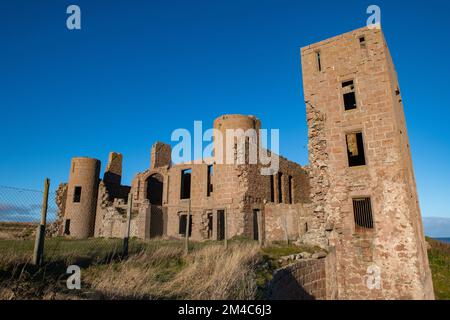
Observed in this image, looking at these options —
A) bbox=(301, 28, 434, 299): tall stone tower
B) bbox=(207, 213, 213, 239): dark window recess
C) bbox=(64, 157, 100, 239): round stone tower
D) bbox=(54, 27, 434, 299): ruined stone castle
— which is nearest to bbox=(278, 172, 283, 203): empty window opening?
bbox=(54, 27, 434, 299): ruined stone castle

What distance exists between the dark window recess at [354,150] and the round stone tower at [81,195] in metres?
21.5

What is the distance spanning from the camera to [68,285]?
16.2 ft

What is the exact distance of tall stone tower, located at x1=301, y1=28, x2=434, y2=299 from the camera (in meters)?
10.7

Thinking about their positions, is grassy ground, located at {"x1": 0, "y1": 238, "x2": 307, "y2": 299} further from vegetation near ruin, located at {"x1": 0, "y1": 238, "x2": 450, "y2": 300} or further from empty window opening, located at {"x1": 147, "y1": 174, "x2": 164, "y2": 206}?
empty window opening, located at {"x1": 147, "y1": 174, "x2": 164, "y2": 206}

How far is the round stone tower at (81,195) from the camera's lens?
25.6 m

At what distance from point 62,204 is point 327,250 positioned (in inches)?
967

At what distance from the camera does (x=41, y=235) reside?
607 centimetres

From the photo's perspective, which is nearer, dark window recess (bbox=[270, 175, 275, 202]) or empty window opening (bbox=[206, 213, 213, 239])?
empty window opening (bbox=[206, 213, 213, 239])

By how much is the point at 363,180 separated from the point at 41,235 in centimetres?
1096

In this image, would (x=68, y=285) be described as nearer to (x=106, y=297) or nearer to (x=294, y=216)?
(x=106, y=297)

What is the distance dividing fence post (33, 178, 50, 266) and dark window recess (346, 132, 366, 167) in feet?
42.6

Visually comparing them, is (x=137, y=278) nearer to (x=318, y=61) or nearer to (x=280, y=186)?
(x=318, y=61)

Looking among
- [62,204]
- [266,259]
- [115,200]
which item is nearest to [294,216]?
[266,259]

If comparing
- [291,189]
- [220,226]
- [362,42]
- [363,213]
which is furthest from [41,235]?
[291,189]
